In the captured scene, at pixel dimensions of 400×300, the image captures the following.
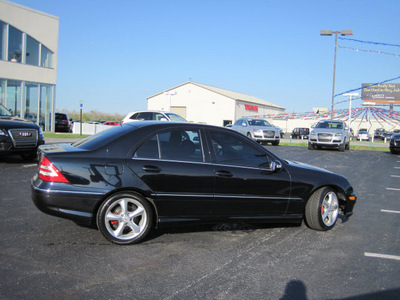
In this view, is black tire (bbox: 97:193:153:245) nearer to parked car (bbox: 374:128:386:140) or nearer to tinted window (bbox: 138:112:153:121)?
tinted window (bbox: 138:112:153:121)

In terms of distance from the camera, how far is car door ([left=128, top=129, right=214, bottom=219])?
14.4ft

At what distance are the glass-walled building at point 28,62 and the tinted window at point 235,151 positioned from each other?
71.6 feet

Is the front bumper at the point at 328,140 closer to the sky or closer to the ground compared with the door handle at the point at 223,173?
closer to the sky

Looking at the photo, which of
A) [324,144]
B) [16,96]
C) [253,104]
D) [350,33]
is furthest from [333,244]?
[253,104]

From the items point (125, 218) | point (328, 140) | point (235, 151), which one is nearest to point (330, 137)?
point (328, 140)

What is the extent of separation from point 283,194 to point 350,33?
27.8 meters

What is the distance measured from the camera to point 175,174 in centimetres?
446

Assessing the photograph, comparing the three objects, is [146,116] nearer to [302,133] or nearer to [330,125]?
[330,125]

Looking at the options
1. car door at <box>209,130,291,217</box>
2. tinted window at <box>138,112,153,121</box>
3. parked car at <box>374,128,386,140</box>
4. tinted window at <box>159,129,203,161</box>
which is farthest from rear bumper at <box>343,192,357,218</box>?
parked car at <box>374,128,386,140</box>

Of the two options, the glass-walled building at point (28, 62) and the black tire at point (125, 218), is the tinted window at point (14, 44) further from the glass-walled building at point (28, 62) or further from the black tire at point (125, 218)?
the black tire at point (125, 218)

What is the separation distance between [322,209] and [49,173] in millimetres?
3591

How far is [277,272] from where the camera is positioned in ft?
12.3

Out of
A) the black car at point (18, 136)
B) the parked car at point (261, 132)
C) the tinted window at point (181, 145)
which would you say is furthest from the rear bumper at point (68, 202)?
the parked car at point (261, 132)

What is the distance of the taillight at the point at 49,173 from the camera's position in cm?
417
